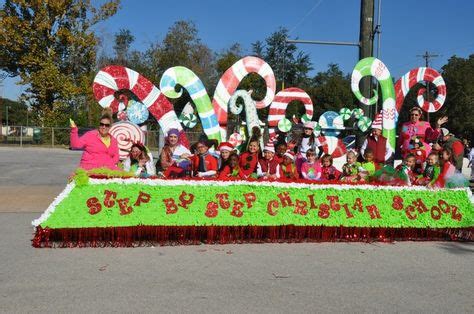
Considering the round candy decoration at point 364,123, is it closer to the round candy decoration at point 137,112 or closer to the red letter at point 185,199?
the round candy decoration at point 137,112

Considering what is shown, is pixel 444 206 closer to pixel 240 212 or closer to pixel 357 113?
pixel 240 212

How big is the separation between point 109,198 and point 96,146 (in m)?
0.97

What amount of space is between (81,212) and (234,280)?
2273 millimetres

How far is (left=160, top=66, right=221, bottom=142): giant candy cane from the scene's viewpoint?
29.6 feet

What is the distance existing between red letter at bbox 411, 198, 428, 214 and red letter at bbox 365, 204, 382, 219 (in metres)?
0.56

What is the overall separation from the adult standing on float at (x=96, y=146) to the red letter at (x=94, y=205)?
0.71 metres

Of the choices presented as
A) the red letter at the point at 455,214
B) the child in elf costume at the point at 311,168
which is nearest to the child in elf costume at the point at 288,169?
the child in elf costume at the point at 311,168

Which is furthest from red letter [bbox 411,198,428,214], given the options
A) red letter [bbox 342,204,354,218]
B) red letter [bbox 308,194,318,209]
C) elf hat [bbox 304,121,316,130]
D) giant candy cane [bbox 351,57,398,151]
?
giant candy cane [bbox 351,57,398,151]

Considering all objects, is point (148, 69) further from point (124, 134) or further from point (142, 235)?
point (142, 235)

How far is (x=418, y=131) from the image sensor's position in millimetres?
9406

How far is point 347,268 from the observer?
5.26m

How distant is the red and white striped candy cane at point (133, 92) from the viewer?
8878mm

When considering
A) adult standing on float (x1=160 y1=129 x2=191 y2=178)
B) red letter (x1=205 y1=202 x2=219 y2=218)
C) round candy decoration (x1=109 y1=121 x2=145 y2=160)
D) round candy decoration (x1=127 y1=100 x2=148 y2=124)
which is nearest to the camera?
red letter (x1=205 y1=202 x2=219 y2=218)

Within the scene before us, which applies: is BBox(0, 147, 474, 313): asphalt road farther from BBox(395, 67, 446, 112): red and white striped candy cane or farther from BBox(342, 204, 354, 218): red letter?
BBox(395, 67, 446, 112): red and white striped candy cane
